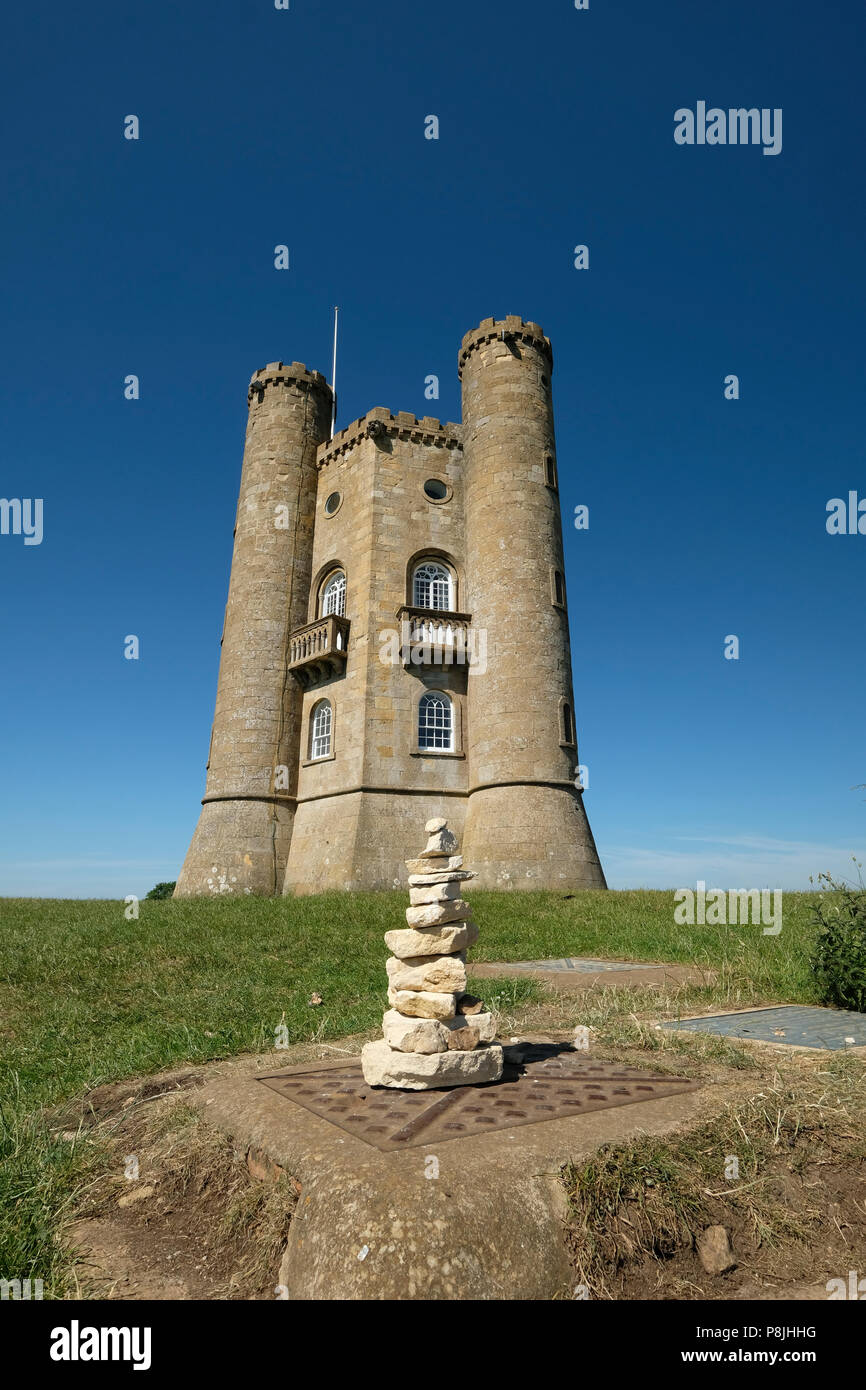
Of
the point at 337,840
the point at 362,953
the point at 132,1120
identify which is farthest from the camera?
the point at 337,840

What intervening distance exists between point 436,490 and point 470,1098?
2313cm

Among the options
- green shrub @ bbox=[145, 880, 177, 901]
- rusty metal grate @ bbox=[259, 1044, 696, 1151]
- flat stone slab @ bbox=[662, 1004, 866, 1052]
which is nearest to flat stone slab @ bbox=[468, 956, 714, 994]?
Answer: flat stone slab @ bbox=[662, 1004, 866, 1052]

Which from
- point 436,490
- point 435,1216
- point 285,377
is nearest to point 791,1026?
point 435,1216

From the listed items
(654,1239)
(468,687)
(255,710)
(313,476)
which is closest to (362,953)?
(654,1239)

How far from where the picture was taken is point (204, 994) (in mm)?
9703

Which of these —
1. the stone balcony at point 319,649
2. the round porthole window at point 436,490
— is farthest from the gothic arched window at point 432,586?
the stone balcony at point 319,649

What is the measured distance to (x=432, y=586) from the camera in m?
25.5

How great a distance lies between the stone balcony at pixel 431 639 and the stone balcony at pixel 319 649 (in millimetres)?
2011

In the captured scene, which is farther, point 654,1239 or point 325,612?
point 325,612

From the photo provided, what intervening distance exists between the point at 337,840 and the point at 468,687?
6.01 meters

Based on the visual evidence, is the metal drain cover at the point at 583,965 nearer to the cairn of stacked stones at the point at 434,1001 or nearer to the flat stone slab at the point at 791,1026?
the flat stone slab at the point at 791,1026

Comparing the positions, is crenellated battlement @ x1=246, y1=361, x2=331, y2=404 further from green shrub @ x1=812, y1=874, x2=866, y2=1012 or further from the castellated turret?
green shrub @ x1=812, y1=874, x2=866, y2=1012
